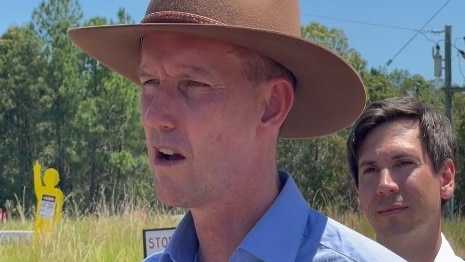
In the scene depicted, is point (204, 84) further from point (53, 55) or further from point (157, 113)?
point (53, 55)

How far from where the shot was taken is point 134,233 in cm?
710

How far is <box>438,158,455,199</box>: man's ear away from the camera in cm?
289

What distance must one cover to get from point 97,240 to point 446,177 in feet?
14.4

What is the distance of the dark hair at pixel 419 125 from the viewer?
287 cm

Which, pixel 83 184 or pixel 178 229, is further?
pixel 83 184

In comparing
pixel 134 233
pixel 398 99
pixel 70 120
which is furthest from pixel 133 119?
pixel 398 99

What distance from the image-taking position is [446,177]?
9.57ft

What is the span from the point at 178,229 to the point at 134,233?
528 centimetres

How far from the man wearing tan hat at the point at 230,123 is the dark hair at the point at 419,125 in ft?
3.42

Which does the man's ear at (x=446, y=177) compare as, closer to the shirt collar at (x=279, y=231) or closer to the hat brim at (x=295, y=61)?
the hat brim at (x=295, y=61)

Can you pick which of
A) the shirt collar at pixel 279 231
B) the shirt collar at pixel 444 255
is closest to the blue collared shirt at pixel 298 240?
the shirt collar at pixel 279 231

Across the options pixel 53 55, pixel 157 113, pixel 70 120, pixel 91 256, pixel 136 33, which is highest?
pixel 53 55

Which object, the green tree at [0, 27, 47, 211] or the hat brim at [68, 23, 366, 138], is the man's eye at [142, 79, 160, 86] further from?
the green tree at [0, 27, 47, 211]

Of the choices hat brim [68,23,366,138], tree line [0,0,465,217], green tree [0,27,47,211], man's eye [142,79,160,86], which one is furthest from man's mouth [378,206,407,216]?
green tree [0,27,47,211]
